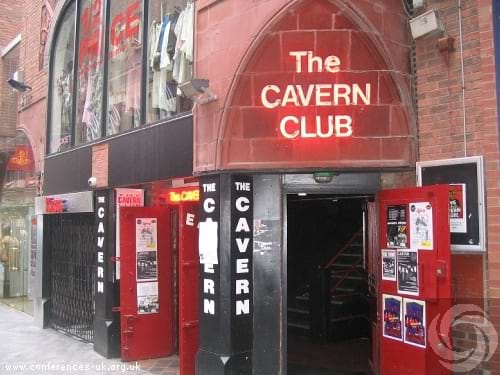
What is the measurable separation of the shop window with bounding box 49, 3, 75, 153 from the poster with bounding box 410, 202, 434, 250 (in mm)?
7206

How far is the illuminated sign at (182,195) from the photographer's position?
26.2 feet

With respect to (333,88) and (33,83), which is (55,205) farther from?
(333,88)

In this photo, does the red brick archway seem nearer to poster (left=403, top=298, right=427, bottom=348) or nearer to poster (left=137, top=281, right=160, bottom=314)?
poster (left=403, top=298, right=427, bottom=348)

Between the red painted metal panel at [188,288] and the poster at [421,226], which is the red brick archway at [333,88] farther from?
the red painted metal panel at [188,288]

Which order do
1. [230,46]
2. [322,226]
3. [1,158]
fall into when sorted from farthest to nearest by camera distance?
[1,158] < [322,226] < [230,46]

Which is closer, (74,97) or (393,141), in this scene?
(393,141)

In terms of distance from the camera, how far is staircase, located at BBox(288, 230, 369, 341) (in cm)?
923

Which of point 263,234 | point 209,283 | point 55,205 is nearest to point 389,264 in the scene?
point 263,234

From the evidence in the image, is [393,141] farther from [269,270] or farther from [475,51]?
[269,270]

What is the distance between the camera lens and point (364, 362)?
308 inches

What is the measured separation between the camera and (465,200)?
518cm

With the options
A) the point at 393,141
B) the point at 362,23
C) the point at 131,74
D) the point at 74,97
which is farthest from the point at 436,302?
the point at 74,97

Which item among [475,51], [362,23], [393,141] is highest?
[362,23]

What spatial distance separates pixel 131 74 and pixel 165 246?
280 cm
